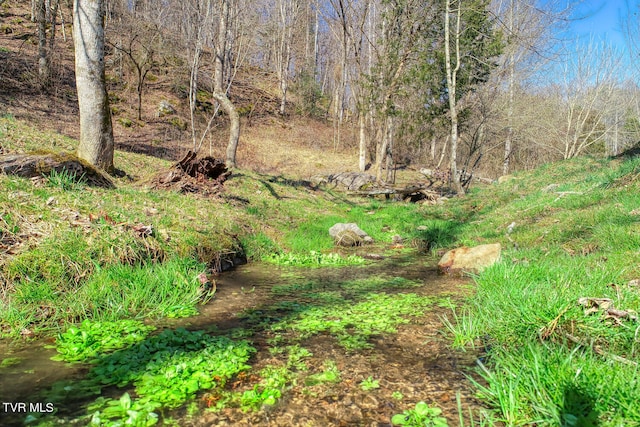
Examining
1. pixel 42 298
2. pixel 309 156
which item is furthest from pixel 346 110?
pixel 42 298

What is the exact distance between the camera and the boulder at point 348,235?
934cm

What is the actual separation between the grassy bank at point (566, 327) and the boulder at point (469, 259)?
440mm

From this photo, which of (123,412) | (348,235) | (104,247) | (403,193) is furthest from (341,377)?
(403,193)

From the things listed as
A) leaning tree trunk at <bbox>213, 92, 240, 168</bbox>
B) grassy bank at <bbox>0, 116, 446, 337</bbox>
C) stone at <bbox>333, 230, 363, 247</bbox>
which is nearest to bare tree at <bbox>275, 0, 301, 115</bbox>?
leaning tree trunk at <bbox>213, 92, 240, 168</bbox>

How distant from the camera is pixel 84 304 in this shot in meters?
3.71

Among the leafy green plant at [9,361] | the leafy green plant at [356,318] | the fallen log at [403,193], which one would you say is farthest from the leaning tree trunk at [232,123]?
the leafy green plant at [9,361]

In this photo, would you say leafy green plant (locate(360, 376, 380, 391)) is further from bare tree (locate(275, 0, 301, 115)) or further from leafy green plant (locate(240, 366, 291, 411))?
bare tree (locate(275, 0, 301, 115))

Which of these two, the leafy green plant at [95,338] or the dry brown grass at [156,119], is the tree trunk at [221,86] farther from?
the leafy green plant at [95,338]

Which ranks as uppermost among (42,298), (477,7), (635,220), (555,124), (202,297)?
(477,7)

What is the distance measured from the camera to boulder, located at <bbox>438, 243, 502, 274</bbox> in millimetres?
5969

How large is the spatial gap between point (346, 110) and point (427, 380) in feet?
138

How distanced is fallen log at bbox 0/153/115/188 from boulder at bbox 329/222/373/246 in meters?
5.16

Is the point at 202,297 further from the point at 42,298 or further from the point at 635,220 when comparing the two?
the point at 635,220

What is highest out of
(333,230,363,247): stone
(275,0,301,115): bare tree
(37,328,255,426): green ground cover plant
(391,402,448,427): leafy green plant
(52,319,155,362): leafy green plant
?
(275,0,301,115): bare tree
